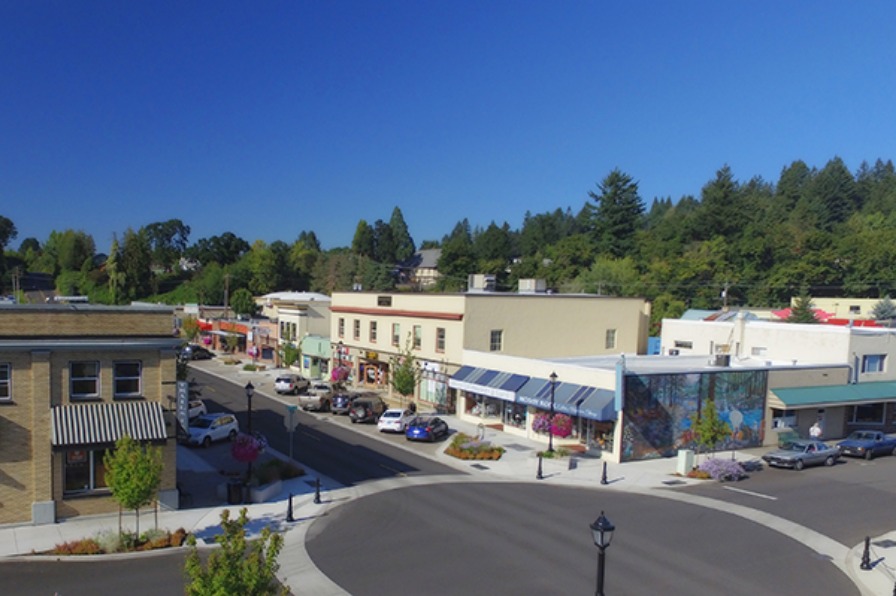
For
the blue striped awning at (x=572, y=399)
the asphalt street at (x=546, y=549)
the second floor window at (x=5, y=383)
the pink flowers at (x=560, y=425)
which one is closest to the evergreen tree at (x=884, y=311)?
the blue striped awning at (x=572, y=399)

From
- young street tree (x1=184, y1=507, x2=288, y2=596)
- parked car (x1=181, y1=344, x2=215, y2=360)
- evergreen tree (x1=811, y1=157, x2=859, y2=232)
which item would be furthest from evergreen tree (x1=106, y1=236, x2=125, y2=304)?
evergreen tree (x1=811, y1=157, x2=859, y2=232)

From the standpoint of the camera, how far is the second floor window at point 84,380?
21922 mm

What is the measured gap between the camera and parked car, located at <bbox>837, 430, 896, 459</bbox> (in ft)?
113

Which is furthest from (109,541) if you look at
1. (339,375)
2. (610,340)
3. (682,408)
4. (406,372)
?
(610,340)

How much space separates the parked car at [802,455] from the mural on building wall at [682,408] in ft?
9.98

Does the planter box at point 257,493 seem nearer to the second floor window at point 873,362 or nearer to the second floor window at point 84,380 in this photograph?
the second floor window at point 84,380

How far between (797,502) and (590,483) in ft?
25.4

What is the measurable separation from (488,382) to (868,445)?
64.5 feet

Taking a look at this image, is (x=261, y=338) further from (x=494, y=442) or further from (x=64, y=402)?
(x=64, y=402)

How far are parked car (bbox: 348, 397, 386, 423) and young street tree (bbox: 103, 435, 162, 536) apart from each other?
21.9 m

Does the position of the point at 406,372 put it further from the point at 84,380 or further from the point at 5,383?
the point at 5,383

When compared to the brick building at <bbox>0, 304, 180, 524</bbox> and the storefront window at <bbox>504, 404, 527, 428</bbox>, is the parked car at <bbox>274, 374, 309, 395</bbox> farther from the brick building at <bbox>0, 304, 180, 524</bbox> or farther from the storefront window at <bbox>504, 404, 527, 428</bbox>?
the brick building at <bbox>0, 304, 180, 524</bbox>

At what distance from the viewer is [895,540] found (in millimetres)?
22344

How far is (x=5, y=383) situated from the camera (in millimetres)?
21062
